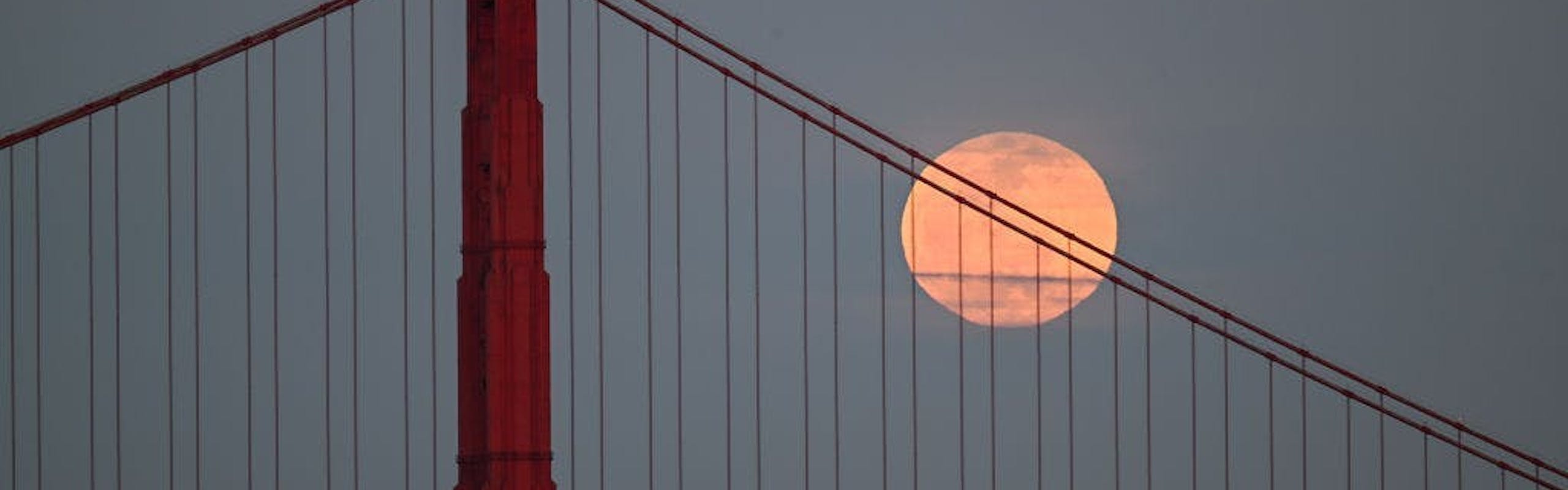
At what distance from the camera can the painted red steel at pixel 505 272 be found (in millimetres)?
36594

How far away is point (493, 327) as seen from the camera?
36.5 meters

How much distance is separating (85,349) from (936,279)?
15609 millimetres

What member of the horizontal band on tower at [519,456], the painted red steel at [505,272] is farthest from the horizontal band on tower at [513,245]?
the horizontal band on tower at [519,456]

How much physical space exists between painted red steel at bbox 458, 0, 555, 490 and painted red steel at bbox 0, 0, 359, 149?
2.86 metres

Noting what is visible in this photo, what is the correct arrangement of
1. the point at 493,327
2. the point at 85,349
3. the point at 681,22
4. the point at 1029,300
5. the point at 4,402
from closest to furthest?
1. the point at 493,327
2. the point at 681,22
3. the point at 85,349
4. the point at 1029,300
5. the point at 4,402

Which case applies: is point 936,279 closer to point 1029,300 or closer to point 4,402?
point 1029,300

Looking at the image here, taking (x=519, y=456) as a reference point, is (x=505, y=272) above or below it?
above

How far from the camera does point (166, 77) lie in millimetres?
40000

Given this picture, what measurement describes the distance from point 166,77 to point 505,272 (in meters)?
5.53

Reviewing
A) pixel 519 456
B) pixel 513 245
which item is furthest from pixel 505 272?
pixel 519 456

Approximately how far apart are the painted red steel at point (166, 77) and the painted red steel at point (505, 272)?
2.86 metres

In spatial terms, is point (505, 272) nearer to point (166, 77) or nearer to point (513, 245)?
point (513, 245)

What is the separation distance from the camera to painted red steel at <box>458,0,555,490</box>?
120 feet

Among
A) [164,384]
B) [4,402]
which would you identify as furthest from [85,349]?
[4,402]
